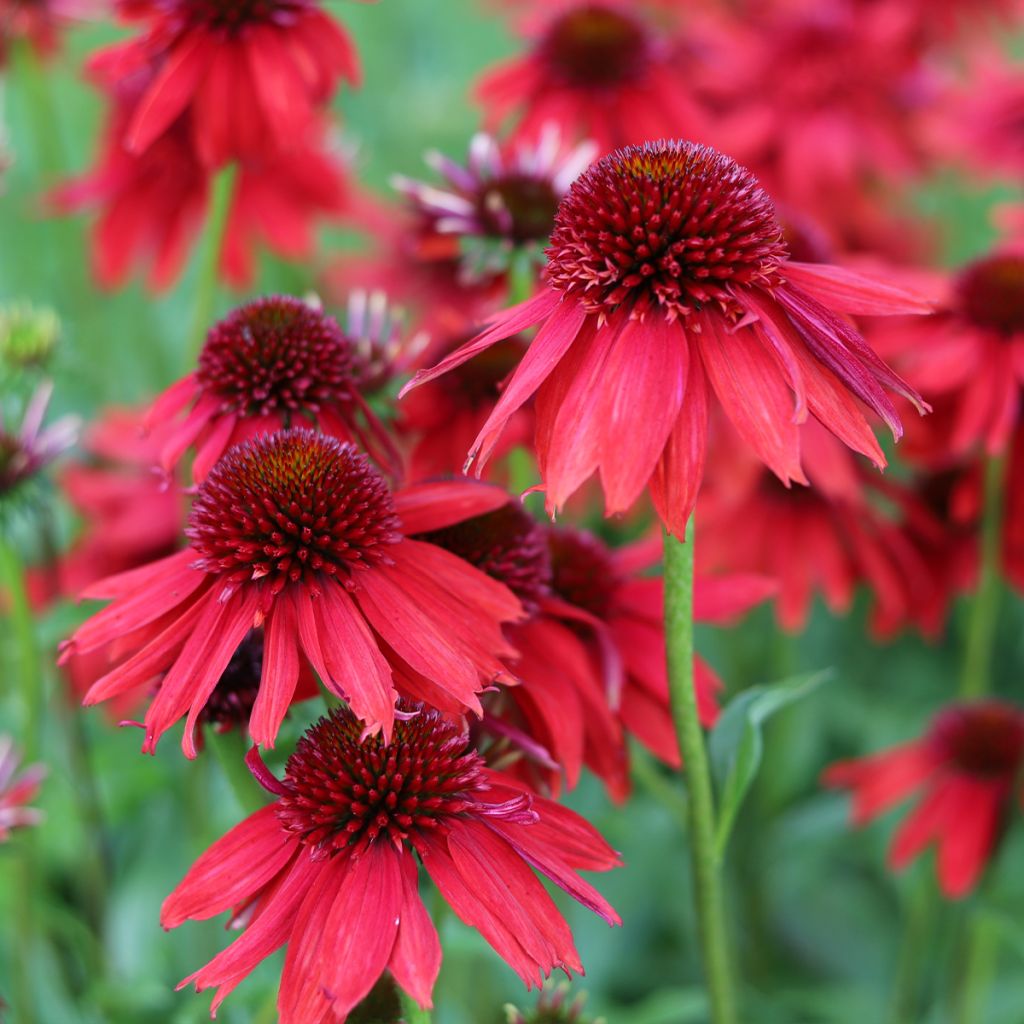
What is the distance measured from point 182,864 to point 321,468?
0.80 metres

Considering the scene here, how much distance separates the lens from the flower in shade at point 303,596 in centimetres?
64

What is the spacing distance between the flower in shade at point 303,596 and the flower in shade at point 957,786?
64 cm

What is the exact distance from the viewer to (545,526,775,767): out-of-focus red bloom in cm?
83

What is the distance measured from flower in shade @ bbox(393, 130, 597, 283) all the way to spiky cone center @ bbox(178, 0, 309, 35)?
0.54 feet

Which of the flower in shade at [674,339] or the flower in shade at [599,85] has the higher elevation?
the flower in shade at [599,85]

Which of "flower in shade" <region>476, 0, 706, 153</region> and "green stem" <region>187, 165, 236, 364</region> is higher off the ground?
"flower in shade" <region>476, 0, 706, 153</region>

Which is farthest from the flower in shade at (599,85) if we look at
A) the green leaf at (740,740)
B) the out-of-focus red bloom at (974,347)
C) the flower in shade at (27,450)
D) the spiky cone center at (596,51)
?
the green leaf at (740,740)

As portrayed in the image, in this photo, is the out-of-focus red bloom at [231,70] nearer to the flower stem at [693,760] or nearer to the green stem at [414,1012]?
the flower stem at [693,760]

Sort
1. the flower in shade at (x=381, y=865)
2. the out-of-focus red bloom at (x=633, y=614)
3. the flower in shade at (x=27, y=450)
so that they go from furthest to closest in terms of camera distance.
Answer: the flower in shade at (x=27, y=450), the out-of-focus red bloom at (x=633, y=614), the flower in shade at (x=381, y=865)

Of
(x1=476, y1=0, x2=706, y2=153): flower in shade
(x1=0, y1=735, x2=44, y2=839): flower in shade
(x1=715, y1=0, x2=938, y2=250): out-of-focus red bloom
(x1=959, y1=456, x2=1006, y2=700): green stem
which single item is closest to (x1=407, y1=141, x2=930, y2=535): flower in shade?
(x1=0, y1=735, x2=44, y2=839): flower in shade

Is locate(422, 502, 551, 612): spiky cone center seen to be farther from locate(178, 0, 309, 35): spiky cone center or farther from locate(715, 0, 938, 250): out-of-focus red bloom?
locate(715, 0, 938, 250): out-of-focus red bloom

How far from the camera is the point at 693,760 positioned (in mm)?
724

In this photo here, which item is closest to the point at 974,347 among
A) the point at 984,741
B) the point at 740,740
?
the point at 984,741

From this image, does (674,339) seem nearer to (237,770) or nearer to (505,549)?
(505,549)
